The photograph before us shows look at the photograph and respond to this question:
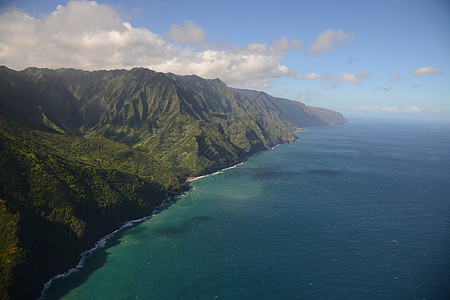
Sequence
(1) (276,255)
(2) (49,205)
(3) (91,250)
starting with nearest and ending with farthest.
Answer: (1) (276,255)
(3) (91,250)
(2) (49,205)

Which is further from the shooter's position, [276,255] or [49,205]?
[49,205]

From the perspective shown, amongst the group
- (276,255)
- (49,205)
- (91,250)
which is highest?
(49,205)

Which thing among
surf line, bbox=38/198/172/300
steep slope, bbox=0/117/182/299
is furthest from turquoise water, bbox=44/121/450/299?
steep slope, bbox=0/117/182/299

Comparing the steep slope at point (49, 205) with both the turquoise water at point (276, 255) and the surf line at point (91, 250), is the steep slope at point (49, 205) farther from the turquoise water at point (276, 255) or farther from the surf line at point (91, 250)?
the turquoise water at point (276, 255)

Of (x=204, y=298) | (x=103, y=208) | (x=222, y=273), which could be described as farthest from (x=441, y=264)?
(x=103, y=208)

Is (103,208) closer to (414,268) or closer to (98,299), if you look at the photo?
(98,299)

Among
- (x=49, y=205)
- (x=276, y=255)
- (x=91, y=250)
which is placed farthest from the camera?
(x=49, y=205)

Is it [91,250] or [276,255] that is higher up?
[91,250]

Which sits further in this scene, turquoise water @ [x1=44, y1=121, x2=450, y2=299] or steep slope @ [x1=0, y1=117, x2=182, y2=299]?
steep slope @ [x1=0, y1=117, x2=182, y2=299]

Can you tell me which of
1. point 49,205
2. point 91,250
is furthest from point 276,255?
point 49,205

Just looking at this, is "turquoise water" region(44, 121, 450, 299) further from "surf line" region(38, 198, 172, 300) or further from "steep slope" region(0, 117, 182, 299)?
"steep slope" region(0, 117, 182, 299)

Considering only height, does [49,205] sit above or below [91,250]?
above

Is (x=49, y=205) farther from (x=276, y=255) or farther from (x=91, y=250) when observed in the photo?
(x=276, y=255)
